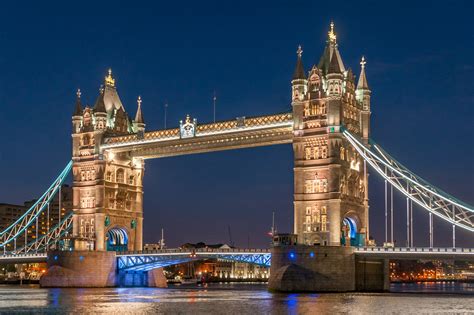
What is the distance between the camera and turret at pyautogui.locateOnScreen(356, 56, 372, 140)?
89.0m

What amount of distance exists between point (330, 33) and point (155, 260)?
31.2 metres

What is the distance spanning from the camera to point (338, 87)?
84.7 metres

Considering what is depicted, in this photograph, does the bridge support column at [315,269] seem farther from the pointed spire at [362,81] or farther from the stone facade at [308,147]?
the pointed spire at [362,81]

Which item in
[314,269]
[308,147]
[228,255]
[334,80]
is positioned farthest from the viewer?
[228,255]

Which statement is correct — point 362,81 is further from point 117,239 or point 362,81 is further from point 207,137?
point 117,239

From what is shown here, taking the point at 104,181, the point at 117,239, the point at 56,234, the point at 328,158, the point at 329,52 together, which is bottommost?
the point at 117,239

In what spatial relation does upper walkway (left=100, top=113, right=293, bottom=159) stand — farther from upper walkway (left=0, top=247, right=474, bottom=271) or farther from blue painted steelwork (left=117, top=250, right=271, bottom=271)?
blue painted steelwork (left=117, top=250, right=271, bottom=271)

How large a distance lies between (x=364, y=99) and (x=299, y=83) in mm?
7294

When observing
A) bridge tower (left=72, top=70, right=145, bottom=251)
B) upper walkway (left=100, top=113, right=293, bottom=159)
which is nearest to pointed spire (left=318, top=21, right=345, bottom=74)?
upper walkway (left=100, top=113, right=293, bottom=159)

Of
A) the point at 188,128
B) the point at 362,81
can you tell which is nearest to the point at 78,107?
the point at 188,128

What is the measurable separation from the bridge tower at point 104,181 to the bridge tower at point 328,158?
89.4 feet

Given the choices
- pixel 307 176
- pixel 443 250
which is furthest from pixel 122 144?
pixel 443 250

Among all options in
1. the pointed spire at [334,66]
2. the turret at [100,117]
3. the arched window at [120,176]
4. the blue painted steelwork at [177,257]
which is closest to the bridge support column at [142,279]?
the blue painted steelwork at [177,257]

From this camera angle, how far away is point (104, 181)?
104 metres
